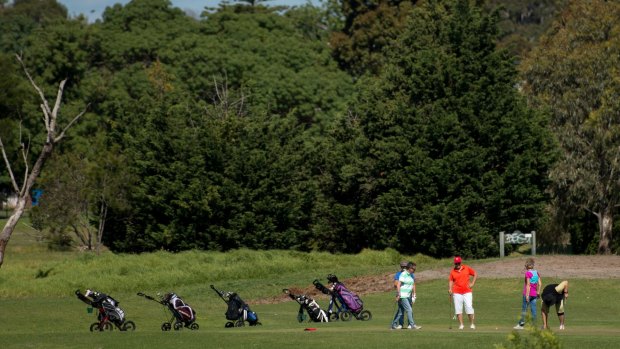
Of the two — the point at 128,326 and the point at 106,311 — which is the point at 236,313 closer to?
the point at 128,326

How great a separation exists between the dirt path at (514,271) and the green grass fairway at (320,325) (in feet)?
3.99

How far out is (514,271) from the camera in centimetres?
5022

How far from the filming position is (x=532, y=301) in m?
31.7

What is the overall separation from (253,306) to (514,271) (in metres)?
11.7

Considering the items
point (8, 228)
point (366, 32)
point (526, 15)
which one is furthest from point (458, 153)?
point (526, 15)

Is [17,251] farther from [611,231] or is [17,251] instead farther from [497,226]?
[611,231]

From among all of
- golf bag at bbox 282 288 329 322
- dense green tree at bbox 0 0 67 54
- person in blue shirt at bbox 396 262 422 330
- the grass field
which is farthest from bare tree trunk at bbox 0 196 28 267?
dense green tree at bbox 0 0 67 54

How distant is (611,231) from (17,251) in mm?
33596

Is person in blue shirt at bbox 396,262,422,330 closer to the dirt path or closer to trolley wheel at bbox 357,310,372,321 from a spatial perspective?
trolley wheel at bbox 357,310,372,321

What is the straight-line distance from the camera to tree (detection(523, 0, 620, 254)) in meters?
65.4

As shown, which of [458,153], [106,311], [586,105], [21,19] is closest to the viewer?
[106,311]

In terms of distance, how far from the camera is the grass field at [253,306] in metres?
29.3

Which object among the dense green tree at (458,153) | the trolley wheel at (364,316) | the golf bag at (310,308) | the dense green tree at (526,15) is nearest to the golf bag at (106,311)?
the golf bag at (310,308)

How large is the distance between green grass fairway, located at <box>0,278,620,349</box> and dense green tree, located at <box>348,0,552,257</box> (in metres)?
13.7
